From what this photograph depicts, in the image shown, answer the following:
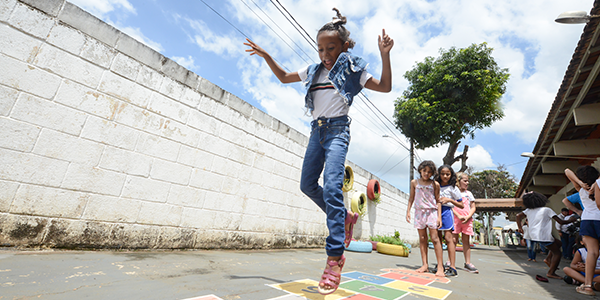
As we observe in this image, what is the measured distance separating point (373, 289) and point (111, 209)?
270 cm

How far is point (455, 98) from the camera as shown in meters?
13.4

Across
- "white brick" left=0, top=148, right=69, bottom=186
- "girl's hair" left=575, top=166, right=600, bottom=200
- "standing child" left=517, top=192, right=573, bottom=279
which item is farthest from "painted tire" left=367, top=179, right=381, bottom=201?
"white brick" left=0, top=148, right=69, bottom=186

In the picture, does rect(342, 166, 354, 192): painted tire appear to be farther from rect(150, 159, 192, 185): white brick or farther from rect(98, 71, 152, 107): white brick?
rect(98, 71, 152, 107): white brick

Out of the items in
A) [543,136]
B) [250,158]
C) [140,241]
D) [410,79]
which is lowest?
[140,241]

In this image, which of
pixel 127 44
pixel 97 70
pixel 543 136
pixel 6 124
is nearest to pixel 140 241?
pixel 6 124

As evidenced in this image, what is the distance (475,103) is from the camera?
13.2 metres

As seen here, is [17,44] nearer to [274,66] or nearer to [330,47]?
[274,66]

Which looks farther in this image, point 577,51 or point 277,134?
point 277,134

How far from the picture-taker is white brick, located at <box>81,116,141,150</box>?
2678mm

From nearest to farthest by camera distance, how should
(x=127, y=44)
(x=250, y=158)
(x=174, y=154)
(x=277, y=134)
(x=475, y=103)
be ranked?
(x=127, y=44), (x=174, y=154), (x=250, y=158), (x=277, y=134), (x=475, y=103)

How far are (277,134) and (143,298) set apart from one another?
12.9ft

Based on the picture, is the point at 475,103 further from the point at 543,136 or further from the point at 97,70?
the point at 97,70

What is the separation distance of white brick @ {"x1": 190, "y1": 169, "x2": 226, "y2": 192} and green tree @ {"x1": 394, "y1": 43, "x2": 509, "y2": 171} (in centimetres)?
1244

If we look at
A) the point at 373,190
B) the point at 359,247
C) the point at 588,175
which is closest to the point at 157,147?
the point at 359,247
